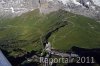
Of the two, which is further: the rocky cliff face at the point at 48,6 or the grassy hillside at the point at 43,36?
the rocky cliff face at the point at 48,6

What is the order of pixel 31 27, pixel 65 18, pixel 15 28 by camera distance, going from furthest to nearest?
pixel 65 18 < pixel 15 28 < pixel 31 27

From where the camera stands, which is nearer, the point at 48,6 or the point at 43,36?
the point at 43,36

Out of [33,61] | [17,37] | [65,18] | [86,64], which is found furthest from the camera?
[65,18]

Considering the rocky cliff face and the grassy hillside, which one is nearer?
the grassy hillside

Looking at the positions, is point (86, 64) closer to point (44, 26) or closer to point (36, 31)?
point (36, 31)

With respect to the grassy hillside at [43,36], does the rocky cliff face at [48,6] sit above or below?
above

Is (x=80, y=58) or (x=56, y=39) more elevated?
(x=80, y=58)

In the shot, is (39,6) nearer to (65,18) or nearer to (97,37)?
(65,18)

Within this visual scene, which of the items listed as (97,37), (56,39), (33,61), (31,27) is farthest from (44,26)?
(33,61)

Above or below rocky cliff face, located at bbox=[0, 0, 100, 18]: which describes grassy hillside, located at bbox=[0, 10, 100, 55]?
below

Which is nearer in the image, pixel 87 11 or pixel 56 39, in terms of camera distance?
pixel 56 39
